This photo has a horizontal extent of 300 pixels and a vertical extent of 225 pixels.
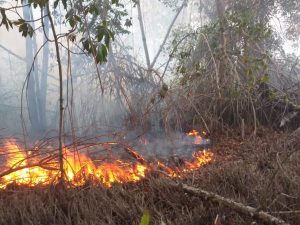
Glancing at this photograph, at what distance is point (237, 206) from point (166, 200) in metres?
0.76

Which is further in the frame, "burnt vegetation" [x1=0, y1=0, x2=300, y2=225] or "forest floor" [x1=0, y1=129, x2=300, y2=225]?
"burnt vegetation" [x1=0, y1=0, x2=300, y2=225]

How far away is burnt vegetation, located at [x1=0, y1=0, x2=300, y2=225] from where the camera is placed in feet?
11.6

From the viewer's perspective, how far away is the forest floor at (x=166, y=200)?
132 inches

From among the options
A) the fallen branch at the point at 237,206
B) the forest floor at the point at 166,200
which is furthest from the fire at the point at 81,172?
the fallen branch at the point at 237,206

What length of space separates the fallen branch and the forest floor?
48 mm

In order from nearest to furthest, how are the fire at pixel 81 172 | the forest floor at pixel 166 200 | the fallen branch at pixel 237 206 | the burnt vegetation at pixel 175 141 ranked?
the fallen branch at pixel 237 206 → the forest floor at pixel 166 200 → the burnt vegetation at pixel 175 141 → the fire at pixel 81 172

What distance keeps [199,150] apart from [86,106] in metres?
4.14

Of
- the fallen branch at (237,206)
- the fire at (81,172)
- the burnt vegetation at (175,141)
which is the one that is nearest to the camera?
the fallen branch at (237,206)

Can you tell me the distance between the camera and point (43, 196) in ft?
13.8

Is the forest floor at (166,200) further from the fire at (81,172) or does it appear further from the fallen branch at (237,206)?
the fire at (81,172)

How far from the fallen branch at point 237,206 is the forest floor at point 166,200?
0.05 meters

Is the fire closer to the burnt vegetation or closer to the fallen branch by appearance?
the burnt vegetation

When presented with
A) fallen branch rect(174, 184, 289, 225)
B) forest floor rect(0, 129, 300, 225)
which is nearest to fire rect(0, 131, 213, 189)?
forest floor rect(0, 129, 300, 225)

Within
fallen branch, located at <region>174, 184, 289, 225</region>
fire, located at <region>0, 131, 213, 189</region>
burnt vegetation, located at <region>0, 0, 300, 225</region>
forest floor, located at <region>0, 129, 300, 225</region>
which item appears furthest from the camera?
fire, located at <region>0, 131, 213, 189</region>
